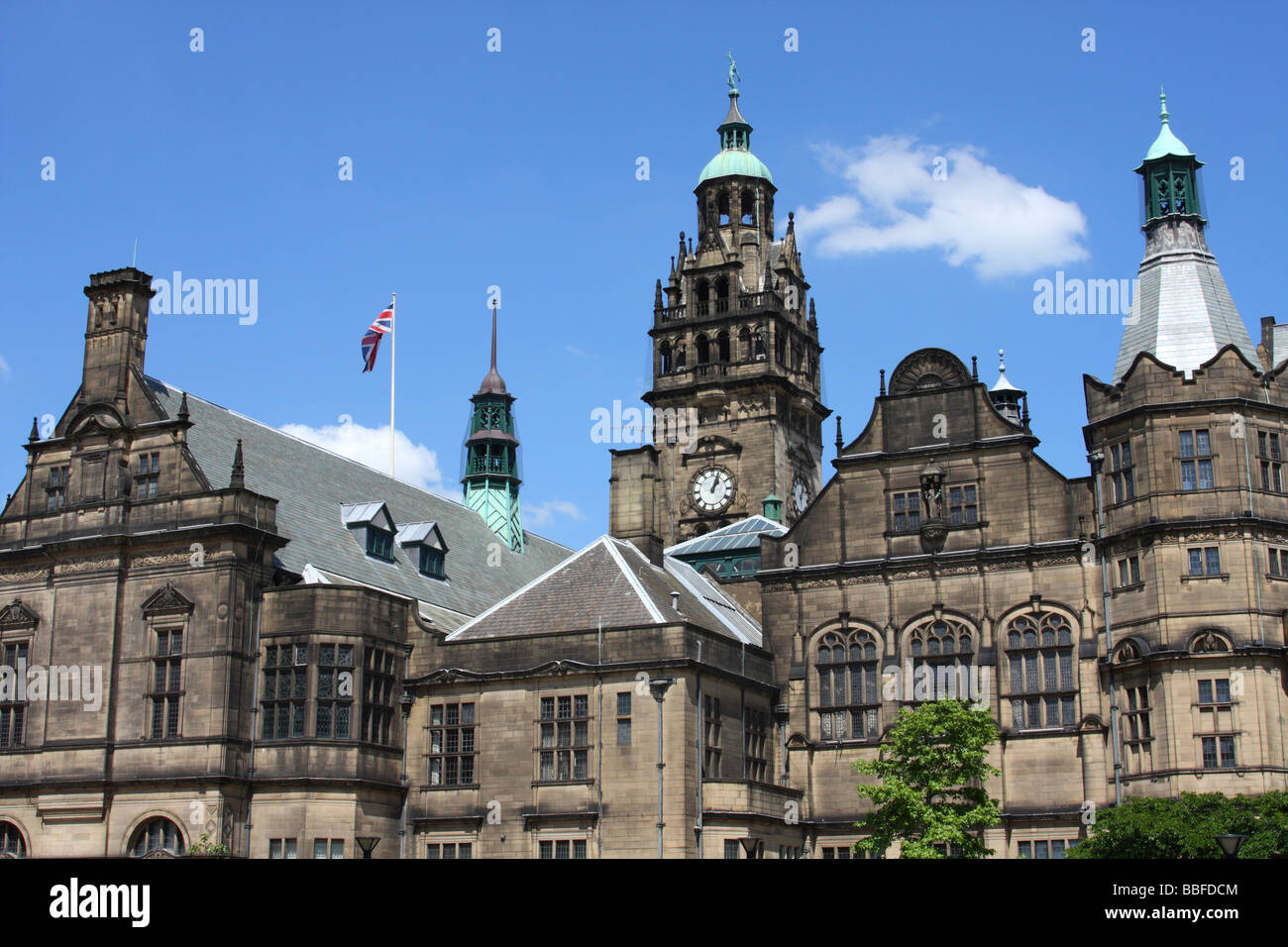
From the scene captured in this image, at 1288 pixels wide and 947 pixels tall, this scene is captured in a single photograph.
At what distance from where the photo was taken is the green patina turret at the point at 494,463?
79.7 metres

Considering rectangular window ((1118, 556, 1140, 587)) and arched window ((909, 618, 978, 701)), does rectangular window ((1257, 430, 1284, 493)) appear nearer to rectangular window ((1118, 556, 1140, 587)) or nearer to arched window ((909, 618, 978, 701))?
rectangular window ((1118, 556, 1140, 587))

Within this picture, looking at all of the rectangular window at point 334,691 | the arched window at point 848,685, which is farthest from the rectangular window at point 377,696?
the arched window at point 848,685

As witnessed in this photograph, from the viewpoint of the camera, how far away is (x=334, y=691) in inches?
1951

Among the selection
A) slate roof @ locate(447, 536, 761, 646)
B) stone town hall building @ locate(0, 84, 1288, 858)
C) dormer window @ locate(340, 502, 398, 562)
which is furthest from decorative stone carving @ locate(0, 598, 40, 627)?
slate roof @ locate(447, 536, 761, 646)

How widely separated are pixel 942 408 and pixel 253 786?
88.1ft

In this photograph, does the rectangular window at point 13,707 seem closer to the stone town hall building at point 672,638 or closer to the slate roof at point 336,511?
the stone town hall building at point 672,638

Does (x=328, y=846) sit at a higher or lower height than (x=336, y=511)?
lower

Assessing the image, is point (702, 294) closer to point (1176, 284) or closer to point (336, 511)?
point (336, 511)

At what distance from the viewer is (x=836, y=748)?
50781 mm

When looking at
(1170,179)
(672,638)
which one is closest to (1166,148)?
(1170,179)

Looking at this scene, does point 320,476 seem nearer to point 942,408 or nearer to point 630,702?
point 630,702

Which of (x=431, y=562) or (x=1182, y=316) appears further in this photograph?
(x=431, y=562)

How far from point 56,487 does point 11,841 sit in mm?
12607
